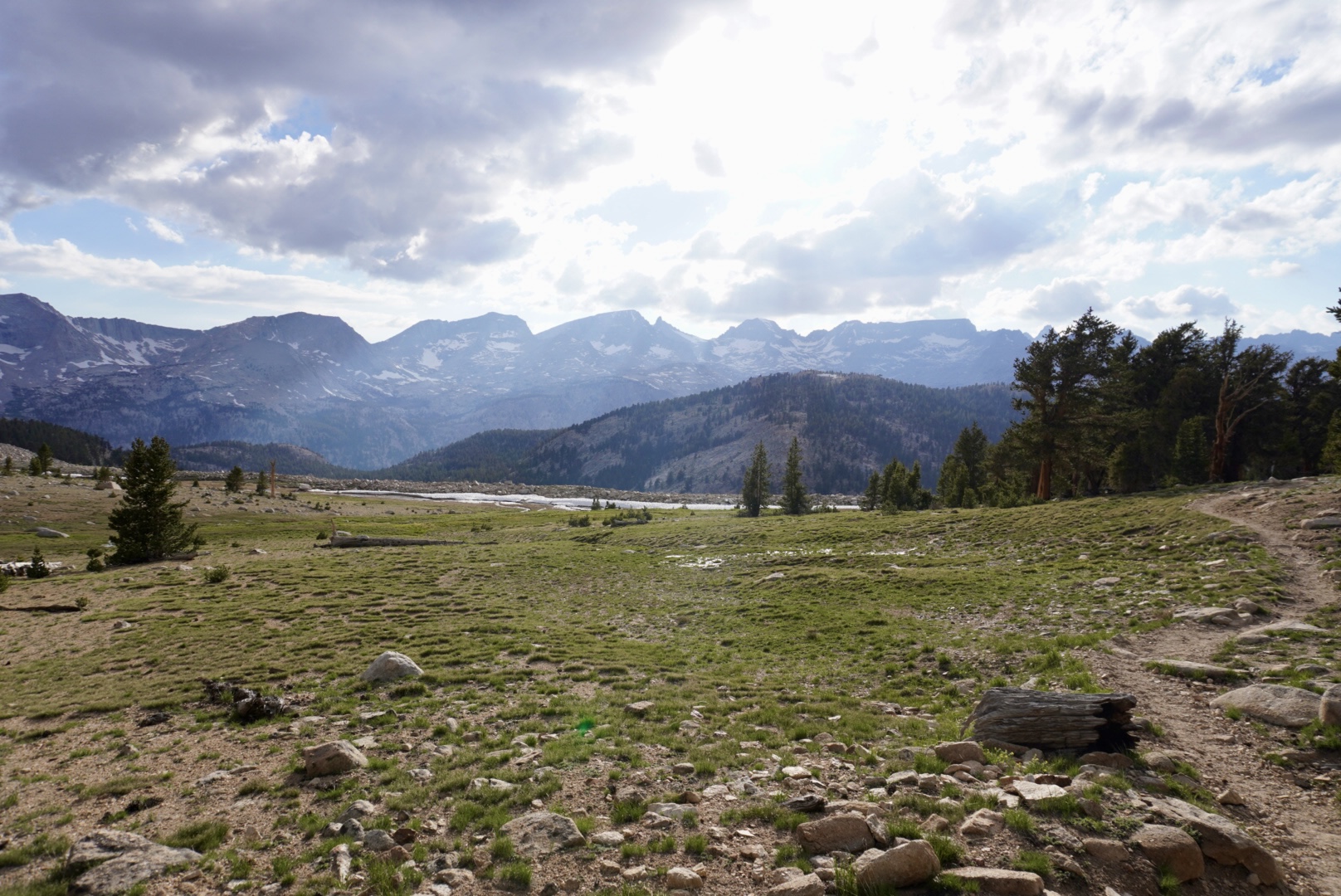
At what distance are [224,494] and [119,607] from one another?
81606 mm

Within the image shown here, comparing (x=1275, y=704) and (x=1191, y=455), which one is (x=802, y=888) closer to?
(x=1275, y=704)

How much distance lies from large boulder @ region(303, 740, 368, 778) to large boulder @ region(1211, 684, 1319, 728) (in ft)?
62.4

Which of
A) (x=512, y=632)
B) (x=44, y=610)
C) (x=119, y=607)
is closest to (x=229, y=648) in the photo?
(x=512, y=632)

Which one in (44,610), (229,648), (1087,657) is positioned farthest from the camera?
(44,610)

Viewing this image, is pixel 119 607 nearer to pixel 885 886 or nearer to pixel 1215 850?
pixel 885 886

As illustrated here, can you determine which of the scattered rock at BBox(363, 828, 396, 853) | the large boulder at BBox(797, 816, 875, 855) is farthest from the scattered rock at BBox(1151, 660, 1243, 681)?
the scattered rock at BBox(363, 828, 396, 853)

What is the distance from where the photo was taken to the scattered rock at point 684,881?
7.78m

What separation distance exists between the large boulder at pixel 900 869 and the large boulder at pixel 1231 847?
13.3ft

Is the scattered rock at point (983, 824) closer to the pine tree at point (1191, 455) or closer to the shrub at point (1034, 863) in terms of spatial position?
the shrub at point (1034, 863)

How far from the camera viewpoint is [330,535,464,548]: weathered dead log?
57.1 m

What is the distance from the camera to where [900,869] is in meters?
7.27

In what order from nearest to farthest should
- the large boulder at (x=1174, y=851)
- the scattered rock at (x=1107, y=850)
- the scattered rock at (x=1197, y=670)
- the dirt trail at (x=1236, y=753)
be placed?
the large boulder at (x=1174, y=851)
the scattered rock at (x=1107, y=850)
the dirt trail at (x=1236, y=753)
the scattered rock at (x=1197, y=670)

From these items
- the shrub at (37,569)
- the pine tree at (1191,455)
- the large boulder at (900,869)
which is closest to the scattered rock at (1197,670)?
the large boulder at (900,869)

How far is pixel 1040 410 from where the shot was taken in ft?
170
